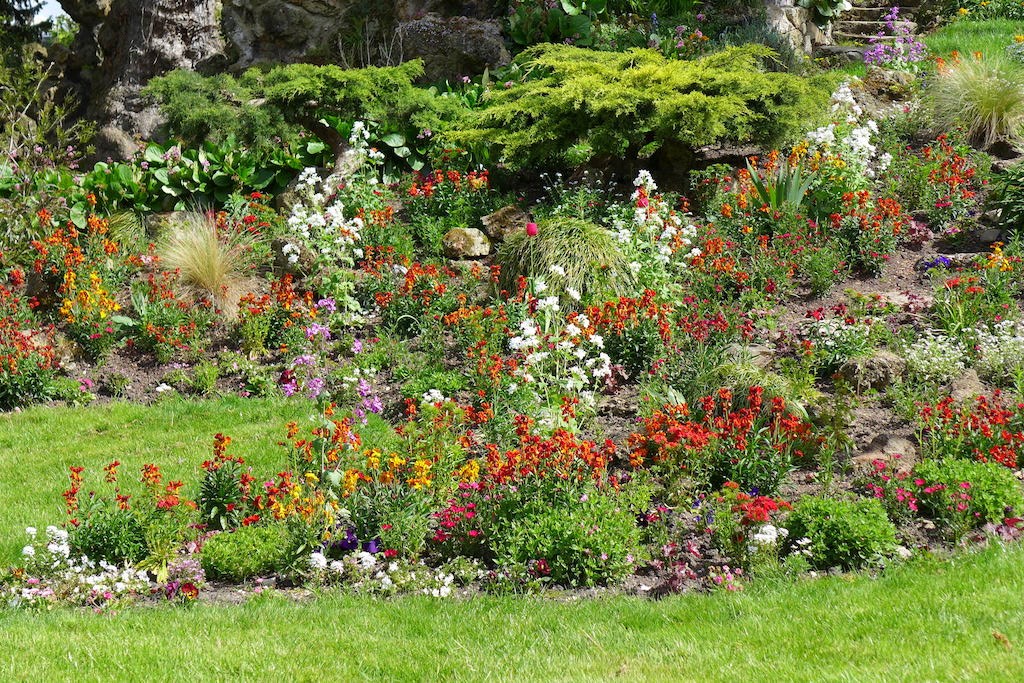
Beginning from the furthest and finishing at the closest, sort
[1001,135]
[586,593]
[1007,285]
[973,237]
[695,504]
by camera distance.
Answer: [1001,135]
[973,237]
[1007,285]
[695,504]
[586,593]

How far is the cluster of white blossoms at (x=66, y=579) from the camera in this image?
4949mm

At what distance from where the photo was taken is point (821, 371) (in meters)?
7.18

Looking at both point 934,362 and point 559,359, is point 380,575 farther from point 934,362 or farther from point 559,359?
point 934,362

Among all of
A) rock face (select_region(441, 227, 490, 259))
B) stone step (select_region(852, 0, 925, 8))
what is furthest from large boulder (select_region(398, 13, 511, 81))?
stone step (select_region(852, 0, 925, 8))

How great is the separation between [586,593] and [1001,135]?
8.38 meters

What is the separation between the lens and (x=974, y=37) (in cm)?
1428

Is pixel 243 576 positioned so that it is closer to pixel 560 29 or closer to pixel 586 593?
pixel 586 593

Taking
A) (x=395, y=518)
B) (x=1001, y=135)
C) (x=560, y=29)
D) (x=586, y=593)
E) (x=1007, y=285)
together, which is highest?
(x=560, y=29)

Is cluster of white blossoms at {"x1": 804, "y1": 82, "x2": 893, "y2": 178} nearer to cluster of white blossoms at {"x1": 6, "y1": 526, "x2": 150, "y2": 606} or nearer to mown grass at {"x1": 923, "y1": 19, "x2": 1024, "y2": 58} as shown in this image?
mown grass at {"x1": 923, "y1": 19, "x2": 1024, "y2": 58}

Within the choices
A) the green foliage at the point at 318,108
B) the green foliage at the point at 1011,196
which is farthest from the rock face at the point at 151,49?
the green foliage at the point at 1011,196

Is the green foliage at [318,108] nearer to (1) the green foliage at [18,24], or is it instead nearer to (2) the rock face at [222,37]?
(2) the rock face at [222,37]

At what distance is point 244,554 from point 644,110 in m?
6.29

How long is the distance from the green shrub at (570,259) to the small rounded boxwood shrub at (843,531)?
3432 millimetres

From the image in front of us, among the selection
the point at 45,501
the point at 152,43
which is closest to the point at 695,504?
the point at 45,501
